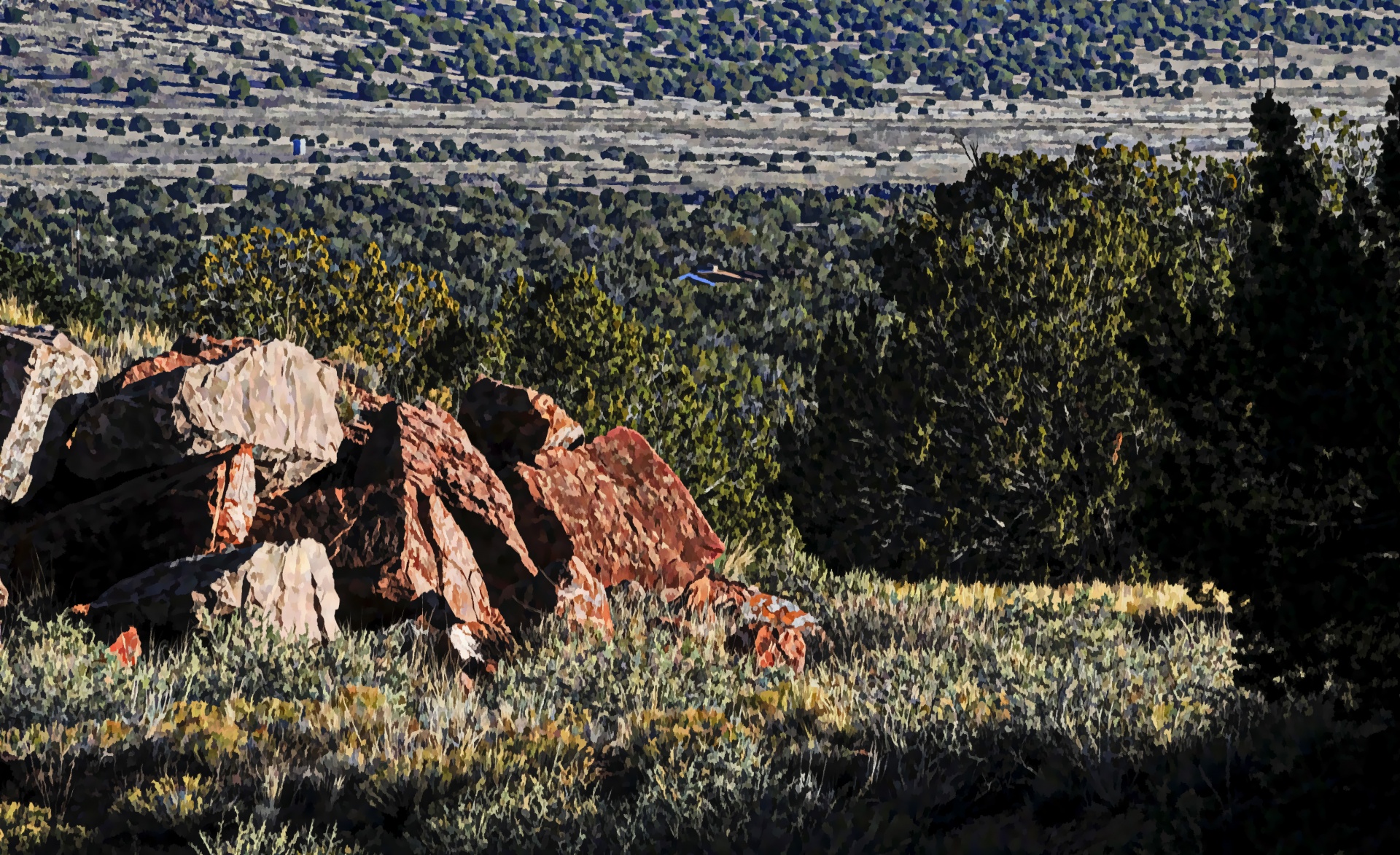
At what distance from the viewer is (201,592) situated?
790 cm

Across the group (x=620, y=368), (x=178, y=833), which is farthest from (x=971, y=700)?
(x=620, y=368)

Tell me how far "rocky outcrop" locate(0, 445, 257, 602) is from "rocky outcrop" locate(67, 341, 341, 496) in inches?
7.1

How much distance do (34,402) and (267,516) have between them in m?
1.43

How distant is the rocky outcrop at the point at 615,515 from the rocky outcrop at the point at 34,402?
8.79 ft

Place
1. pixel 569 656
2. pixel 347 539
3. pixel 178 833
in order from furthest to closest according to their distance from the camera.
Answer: pixel 347 539, pixel 569 656, pixel 178 833

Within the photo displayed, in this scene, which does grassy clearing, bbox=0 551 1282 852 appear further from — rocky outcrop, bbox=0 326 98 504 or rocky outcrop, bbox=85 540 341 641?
rocky outcrop, bbox=0 326 98 504

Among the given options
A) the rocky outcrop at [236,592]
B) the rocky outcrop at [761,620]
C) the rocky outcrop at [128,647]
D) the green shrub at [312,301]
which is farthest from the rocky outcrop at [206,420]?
the green shrub at [312,301]

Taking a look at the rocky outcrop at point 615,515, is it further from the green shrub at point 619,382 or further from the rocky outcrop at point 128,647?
the green shrub at point 619,382

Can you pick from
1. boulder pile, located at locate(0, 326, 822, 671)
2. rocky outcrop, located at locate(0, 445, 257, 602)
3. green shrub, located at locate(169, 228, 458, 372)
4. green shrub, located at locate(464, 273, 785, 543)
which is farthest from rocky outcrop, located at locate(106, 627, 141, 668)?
green shrub, located at locate(169, 228, 458, 372)

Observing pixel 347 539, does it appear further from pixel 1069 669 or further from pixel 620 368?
pixel 620 368

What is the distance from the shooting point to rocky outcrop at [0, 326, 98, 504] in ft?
27.9

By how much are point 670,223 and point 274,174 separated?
22711mm

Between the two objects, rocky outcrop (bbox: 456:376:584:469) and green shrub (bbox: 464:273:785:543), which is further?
green shrub (bbox: 464:273:785:543)

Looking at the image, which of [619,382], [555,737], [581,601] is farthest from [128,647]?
[619,382]
